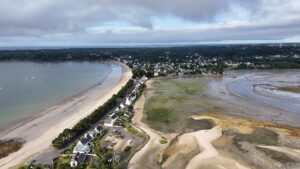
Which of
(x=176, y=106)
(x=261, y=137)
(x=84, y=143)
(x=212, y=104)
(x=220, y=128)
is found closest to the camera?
(x=84, y=143)

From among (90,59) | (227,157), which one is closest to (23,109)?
(227,157)

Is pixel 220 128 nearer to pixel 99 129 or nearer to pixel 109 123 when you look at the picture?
pixel 109 123

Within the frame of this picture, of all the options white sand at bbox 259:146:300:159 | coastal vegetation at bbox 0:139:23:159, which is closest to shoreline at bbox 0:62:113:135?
coastal vegetation at bbox 0:139:23:159

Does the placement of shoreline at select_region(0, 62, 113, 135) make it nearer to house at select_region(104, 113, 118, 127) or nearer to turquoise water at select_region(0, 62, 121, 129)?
turquoise water at select_region(0, 62, 121, 129)

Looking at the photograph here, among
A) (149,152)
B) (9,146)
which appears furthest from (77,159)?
(9,146)

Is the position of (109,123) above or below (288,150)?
above

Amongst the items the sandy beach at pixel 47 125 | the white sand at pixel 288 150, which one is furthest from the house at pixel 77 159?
the white sand at pixel 288 150

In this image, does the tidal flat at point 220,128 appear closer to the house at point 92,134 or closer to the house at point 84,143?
the house at point 84,143
